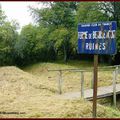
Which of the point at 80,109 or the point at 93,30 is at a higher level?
the point at 93,30

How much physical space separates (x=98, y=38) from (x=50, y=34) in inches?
1175

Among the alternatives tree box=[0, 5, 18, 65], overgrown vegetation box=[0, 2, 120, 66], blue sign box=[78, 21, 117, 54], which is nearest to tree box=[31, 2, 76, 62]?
overgrown vegetation box=[0, 2, 120, 66]

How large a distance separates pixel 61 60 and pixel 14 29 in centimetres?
630

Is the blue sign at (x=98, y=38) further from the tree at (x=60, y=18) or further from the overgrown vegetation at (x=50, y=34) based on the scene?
the tree at (x=60, y=18)

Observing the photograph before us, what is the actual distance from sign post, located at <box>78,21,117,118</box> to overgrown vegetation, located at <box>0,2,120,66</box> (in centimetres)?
2566

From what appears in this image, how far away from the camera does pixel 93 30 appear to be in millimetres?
9727

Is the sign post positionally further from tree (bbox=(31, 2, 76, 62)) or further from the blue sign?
tree (bbox=(31, 2, 76, 62))

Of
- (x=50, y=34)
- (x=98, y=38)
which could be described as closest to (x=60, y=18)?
(x=50, y=34)

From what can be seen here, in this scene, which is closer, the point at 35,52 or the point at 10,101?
the point at 10,101

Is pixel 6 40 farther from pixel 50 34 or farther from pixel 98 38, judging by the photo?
pixel 98 38

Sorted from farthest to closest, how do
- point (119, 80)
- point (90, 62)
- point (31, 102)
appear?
1. point (90, 62)
2. point (119, 80)
3. point (31, 102)

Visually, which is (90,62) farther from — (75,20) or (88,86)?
(88,86)

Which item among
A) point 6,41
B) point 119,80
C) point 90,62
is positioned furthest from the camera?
point 90,62

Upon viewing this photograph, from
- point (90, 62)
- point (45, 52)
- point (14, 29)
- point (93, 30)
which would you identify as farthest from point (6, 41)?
point (93, 30)
